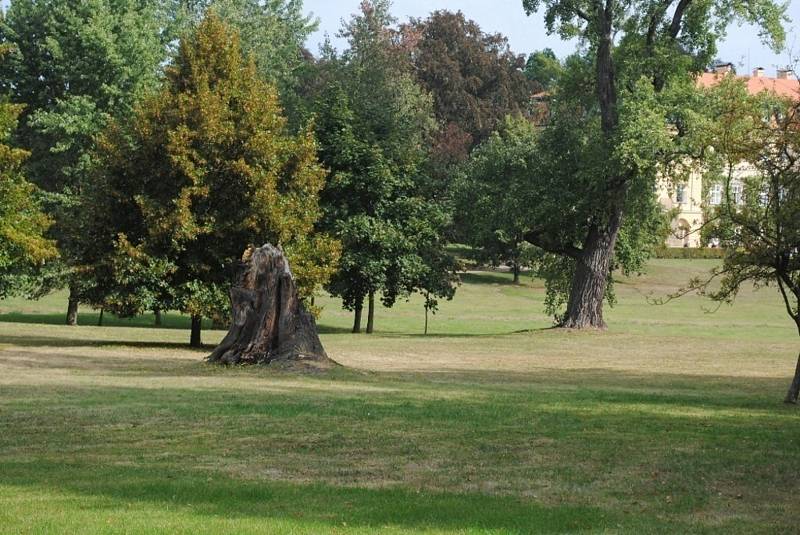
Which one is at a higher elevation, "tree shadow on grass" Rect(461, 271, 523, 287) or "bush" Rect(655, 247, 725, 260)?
"bush" Rect(655, 247, 725, 260)

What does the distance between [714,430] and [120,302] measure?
878 inches

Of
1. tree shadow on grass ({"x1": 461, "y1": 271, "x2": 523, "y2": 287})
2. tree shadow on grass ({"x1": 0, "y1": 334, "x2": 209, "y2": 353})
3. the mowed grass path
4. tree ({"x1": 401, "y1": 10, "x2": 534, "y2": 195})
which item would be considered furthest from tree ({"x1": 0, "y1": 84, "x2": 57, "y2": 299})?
tree ({"x1": 401, "y1": 10, "x2": 534, "y2": 195})

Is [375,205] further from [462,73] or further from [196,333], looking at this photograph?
[462,73]

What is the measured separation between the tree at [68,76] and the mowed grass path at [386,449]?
2225 centimetres

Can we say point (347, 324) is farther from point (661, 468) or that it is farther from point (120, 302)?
point (661, 468)

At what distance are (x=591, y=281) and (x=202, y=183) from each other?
19989mm

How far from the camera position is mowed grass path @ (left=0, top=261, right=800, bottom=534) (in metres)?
10.5

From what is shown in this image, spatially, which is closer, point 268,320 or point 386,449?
point 386,449

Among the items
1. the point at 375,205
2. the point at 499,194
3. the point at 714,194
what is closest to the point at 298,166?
the point at 375,205

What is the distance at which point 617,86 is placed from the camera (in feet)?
158

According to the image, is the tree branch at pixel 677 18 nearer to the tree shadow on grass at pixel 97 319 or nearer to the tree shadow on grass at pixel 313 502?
the tree shadow on grass at pixel 97 319

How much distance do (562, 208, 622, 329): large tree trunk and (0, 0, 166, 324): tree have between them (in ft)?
67.9

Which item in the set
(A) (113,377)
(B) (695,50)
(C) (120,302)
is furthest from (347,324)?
(A) (113,377)

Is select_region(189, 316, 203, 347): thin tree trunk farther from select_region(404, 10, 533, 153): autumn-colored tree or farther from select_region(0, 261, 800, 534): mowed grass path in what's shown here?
select_region(404, 10, 533, 153): autumn-colored tree
